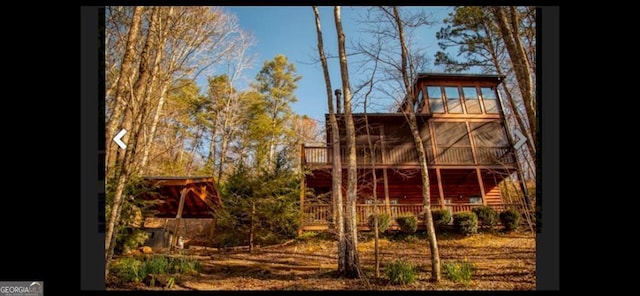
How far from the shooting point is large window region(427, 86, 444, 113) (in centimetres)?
1416

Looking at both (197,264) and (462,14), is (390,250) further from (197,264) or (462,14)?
(462,14)

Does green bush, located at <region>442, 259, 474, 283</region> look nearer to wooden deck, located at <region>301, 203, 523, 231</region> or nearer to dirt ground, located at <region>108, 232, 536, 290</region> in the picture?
dirt ground, located at <region>108, 232, 536, 290</region>

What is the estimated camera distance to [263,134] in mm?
16562

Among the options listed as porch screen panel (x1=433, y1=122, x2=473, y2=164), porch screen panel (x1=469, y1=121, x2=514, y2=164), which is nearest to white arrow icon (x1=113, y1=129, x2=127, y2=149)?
porch screen panel (x1=433, y1=122, x2=473, y2=164)

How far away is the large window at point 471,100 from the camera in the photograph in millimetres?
14188

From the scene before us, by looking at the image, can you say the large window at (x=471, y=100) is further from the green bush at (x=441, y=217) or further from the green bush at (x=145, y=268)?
the green bush at (x=145, y=268)

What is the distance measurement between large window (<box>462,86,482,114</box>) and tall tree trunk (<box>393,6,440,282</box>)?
25.7ft

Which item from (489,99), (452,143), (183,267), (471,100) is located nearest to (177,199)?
(183,267)

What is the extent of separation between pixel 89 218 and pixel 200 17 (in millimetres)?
8734

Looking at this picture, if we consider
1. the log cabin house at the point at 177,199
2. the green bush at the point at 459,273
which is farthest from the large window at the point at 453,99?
the log cabin house at the point at 177,199

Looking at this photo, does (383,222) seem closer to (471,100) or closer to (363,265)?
(363,265)

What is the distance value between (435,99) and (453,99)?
2.69ft

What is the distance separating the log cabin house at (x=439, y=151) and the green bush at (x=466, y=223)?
113 cm

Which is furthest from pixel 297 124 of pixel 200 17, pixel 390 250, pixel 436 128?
pixel 390 250
